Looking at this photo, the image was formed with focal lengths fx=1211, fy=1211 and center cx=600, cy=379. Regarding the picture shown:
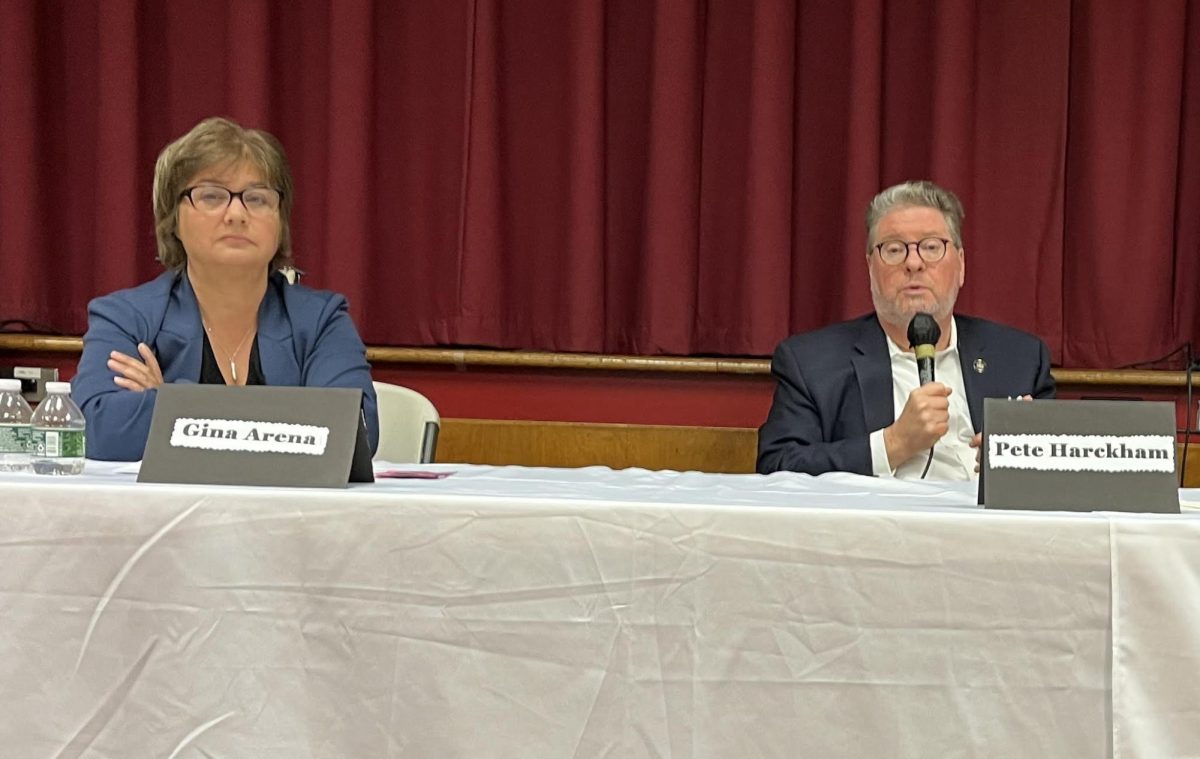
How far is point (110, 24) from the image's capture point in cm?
329

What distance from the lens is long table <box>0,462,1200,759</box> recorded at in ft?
3.70

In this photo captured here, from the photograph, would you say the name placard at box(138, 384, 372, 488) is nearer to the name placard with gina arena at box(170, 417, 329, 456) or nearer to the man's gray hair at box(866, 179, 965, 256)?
the name placard with gina arena at box(170, 417, 329, 456)

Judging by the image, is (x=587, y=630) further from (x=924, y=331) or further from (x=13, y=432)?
(x=924, y=331)

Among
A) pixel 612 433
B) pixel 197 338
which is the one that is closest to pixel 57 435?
pixel 197 338

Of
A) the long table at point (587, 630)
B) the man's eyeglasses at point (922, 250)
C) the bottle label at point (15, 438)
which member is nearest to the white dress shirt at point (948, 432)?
the man's eyeglasses at point (922, 250)

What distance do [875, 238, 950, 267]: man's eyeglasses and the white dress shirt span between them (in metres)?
0.16

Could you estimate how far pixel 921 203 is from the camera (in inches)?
103

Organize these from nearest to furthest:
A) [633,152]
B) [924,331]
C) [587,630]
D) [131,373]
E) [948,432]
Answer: [587,630]
[131,373]
[924,331]
[948,432]
[633,152]

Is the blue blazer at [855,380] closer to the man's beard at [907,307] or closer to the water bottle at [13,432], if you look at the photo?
the man's beard at [907,307]

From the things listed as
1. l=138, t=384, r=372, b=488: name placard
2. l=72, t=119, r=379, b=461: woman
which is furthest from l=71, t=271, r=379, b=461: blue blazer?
l=138, t=384, r=372, b=488: name placard

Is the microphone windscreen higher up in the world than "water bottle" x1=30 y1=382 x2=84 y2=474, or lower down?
higher up

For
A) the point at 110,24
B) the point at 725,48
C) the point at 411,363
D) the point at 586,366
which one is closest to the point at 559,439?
the point at 586,366

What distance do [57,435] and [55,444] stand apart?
0.02 m

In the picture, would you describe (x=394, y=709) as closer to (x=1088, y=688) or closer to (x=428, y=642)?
(x=428, y=642)
